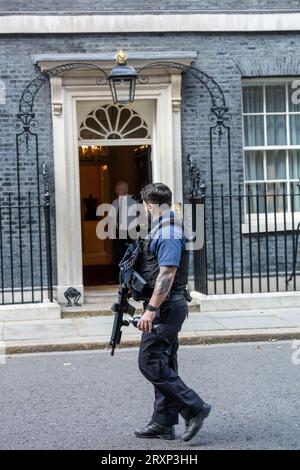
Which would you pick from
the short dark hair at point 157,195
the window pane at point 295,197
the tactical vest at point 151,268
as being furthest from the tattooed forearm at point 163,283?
the window pane at point 295,197

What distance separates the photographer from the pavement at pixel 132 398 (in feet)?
19.0

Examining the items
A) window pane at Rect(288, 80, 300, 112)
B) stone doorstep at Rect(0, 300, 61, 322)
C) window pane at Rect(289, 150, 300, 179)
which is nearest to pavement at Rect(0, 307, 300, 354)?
stone doorstep at Rect(0, 300, 61, 322)

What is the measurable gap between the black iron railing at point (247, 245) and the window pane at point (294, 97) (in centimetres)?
137

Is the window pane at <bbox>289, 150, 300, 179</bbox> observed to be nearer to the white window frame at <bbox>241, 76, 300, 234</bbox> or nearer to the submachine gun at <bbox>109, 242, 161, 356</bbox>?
the white window frame at <bbox>241, 76, 300, 234</bbox>

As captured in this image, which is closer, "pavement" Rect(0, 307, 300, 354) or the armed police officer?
the armed police officer

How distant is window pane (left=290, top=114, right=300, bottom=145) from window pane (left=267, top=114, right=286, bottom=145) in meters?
0.12

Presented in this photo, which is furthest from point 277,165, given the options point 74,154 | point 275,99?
point 74,154

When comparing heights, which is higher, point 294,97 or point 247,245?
Answer: point 294,97

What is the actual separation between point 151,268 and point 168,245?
249 mm

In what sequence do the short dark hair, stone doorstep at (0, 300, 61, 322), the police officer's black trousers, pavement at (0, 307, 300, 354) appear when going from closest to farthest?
the police officer's black trousers → the short dark hair → pavement at (0, 307, 300, 354) → stone doorstep at (0, 300, 61, 322)

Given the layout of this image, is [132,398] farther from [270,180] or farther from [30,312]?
[270,180]

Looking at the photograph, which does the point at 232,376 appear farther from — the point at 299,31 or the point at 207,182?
the point at 299,31

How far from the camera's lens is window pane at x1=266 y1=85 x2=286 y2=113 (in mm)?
12844

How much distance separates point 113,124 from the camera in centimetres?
1256
